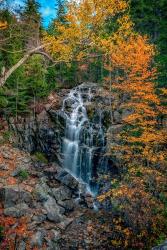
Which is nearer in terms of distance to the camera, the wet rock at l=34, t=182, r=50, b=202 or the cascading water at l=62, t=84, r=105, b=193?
the wet rock at l=34, t=182, r=50, b=202

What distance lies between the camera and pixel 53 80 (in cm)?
2733

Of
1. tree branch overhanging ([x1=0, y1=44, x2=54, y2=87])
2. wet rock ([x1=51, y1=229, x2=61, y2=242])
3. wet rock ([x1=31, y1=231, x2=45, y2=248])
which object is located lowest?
wet rock ([x1=51, y1=229, x2=61, y2=242])

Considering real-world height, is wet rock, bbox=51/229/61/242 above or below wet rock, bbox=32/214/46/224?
below

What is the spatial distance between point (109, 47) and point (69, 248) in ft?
31.0

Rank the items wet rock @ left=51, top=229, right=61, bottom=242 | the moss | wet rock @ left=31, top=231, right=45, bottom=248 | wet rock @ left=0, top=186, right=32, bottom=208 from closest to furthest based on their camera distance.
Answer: wet rock @ left=31, top=231, right=45, bottom=248, wet rock @ left=51, top=229, right=61, bottom=242, wet rock @ left=0, top=186, right=32, bottom=208, the moss

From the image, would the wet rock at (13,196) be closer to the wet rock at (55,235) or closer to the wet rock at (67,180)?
the wet rock at (55,235)

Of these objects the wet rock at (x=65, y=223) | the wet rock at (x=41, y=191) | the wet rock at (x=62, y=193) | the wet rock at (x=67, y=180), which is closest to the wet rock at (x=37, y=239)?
the wet rock at (x=65, y=223)

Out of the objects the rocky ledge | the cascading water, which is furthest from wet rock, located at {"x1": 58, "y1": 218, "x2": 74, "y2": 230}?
the cascading water

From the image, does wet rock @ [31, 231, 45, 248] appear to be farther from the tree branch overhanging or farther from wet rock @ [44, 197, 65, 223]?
the tree branch overhanging

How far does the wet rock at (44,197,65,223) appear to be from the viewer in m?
Answer: 14.6

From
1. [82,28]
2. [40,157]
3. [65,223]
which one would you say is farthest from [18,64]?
[40,157]

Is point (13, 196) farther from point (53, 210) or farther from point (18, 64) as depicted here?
point (18, 64)

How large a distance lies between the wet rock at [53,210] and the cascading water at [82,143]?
3.62m

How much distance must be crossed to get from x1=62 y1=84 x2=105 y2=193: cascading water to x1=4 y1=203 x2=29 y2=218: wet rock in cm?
574
